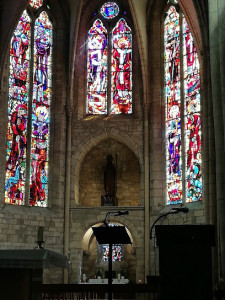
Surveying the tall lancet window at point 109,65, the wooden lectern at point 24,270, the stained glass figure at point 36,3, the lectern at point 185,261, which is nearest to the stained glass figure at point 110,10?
the tall lancet window at point 109,65

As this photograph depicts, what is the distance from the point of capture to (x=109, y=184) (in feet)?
61.5

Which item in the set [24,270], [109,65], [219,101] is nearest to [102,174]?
[109,65]

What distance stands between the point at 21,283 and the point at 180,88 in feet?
38.7

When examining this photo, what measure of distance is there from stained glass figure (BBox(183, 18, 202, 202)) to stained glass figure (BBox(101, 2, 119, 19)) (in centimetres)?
262

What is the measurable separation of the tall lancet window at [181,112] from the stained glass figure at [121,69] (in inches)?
51.4

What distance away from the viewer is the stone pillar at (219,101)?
11391 millimetres

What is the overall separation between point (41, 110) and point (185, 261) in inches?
490

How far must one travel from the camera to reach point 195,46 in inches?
691

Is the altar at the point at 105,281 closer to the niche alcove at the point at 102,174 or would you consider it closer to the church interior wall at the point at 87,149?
the church interior wall at the point at 87,149

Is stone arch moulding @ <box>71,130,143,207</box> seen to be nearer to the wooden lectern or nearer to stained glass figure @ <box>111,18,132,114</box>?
stained glass figure @ <box>111,18,132,114</box>

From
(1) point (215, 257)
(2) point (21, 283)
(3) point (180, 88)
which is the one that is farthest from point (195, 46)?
(2) point (21, 283)

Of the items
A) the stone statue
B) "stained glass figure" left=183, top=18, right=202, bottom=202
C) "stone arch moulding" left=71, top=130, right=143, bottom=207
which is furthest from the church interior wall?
"stained glass figure" left=183, top=18, right=202, bottom=202

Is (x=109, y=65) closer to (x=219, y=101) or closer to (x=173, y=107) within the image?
(x=173, y=107)

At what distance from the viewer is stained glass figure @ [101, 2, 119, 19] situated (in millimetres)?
20016
